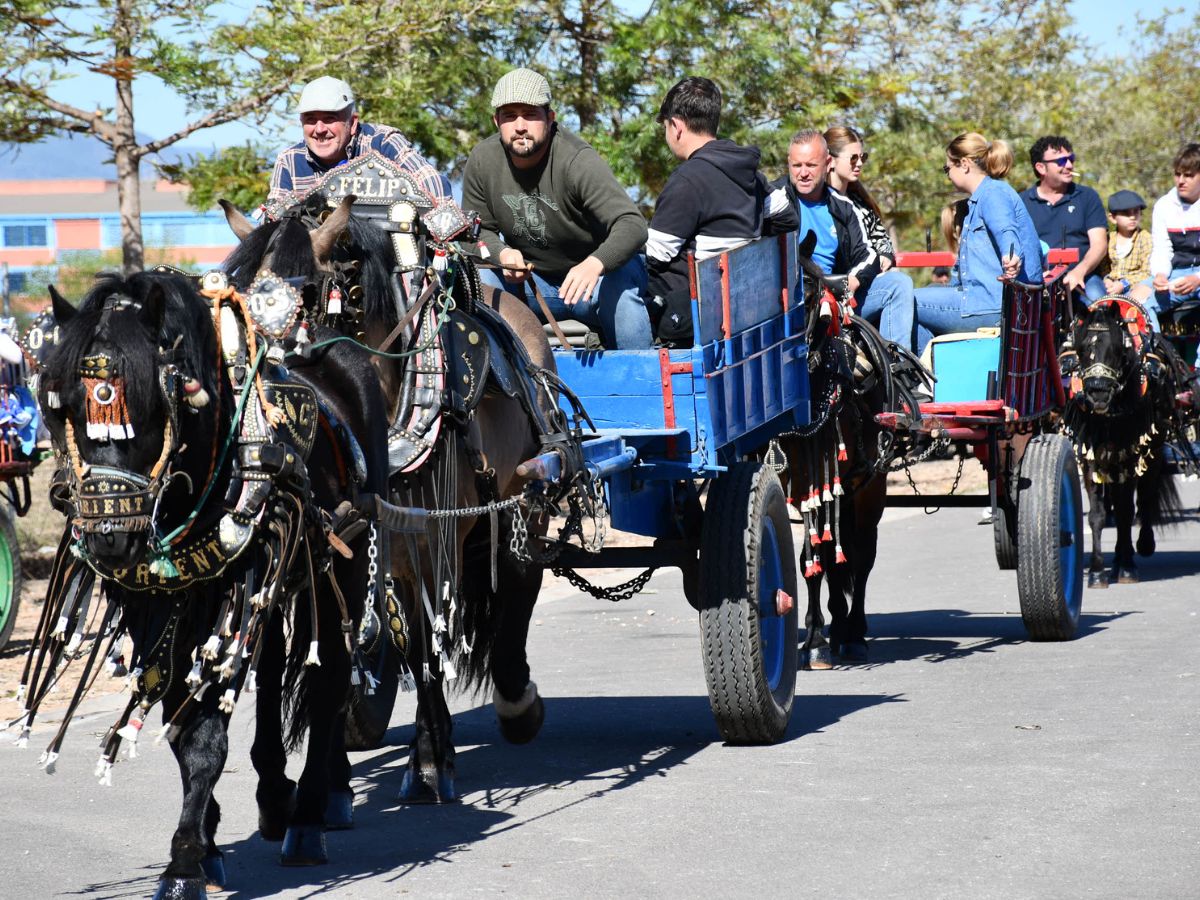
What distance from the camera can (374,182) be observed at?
622 cm

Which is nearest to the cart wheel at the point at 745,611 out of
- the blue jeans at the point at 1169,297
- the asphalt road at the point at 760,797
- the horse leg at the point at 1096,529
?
the asphalt road at the point at 760,797

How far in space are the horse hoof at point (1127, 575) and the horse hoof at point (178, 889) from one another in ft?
30.9

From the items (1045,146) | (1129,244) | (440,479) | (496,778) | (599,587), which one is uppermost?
(1045,146)

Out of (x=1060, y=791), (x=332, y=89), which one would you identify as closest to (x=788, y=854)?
(x=1060, y=791)

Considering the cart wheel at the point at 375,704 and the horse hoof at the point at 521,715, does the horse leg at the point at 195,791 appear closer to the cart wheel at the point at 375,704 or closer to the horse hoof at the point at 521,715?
the cart wheel at the point at 375,704

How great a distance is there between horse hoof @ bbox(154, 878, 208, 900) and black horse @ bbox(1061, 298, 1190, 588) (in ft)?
28.3

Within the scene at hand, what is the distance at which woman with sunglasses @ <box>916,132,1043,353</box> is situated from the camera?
34.3 feet

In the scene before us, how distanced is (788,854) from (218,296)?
2.44 meters

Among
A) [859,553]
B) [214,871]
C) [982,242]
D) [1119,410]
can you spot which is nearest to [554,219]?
[214,871]

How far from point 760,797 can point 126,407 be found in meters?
2.93

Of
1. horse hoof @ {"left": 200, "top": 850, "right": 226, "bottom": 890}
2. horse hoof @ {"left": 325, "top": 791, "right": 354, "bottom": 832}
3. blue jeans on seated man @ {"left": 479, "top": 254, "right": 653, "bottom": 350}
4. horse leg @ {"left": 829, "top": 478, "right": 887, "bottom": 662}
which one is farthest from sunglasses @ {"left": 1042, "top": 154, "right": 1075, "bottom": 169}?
horse hoof @ {"left": 200, "top": 850, "right": 226, "bottom": 890}

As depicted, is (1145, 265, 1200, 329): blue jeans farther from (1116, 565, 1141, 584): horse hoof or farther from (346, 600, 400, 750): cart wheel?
(346, 600, 400, 750): cart wheel

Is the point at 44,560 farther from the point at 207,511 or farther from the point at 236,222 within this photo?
the point at 207,511

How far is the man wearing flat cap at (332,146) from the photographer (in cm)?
634
